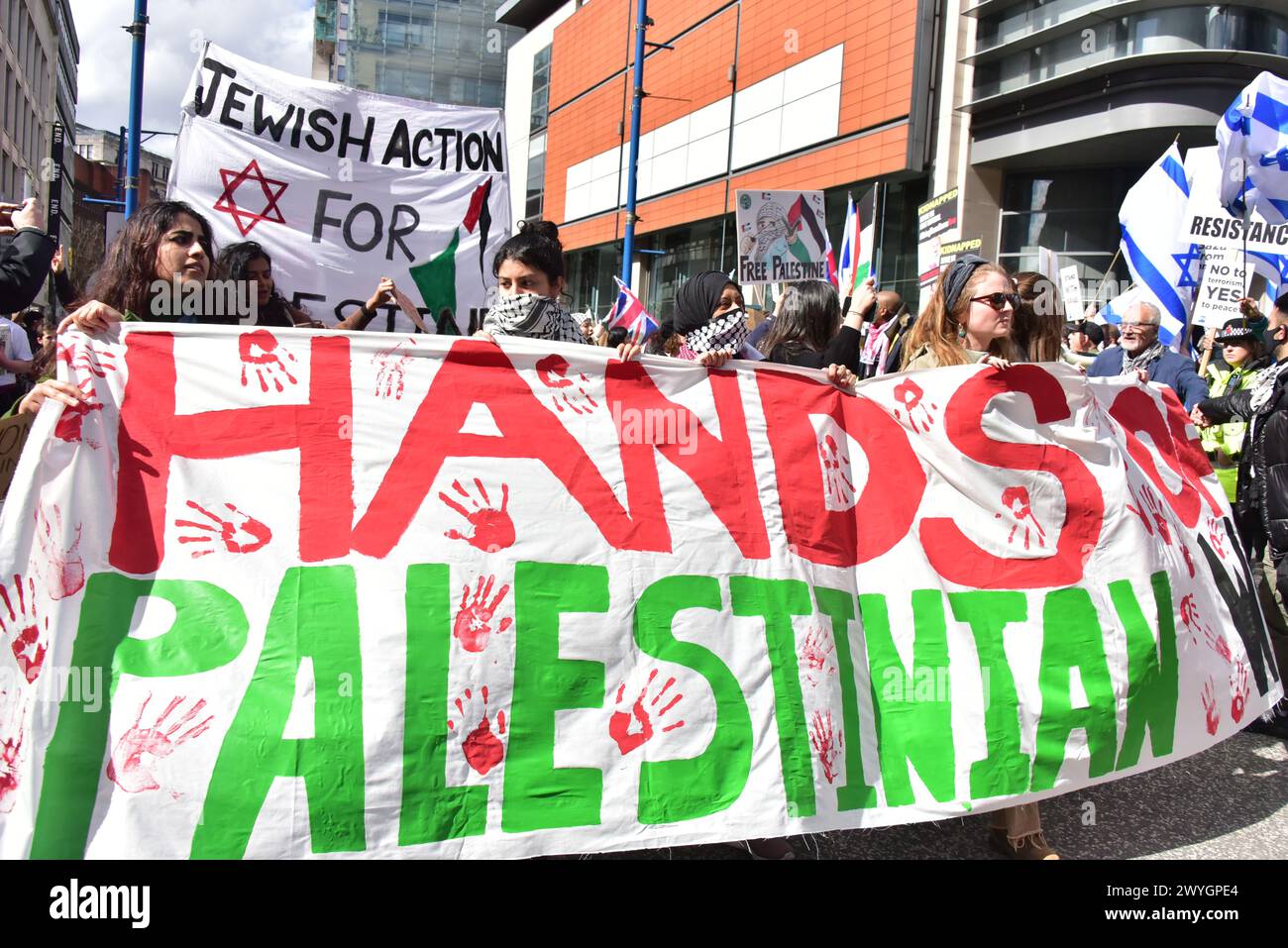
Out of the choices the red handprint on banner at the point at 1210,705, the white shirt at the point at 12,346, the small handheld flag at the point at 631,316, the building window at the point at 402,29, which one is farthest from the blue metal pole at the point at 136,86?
the building window at the point at 402,29

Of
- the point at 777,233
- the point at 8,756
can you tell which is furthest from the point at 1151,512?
the point at 777,233

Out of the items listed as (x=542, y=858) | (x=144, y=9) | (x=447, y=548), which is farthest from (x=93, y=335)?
(x=144, y=9)

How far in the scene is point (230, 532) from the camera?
2588 millimetres

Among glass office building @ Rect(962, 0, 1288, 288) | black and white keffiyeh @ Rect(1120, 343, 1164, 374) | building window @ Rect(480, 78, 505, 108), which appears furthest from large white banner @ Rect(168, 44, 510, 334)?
building window @ Rect(480, 78, 505, 108)

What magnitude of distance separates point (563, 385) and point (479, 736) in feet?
3.66

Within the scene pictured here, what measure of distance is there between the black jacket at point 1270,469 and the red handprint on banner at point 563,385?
3.23 metres

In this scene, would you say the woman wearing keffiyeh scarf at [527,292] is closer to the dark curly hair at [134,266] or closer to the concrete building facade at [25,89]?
the dark curly hair at [134,266]

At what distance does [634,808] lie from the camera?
261cm

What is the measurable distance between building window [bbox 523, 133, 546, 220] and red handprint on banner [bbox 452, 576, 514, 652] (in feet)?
137

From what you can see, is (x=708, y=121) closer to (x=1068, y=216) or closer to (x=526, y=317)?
(x=1068, y=216)

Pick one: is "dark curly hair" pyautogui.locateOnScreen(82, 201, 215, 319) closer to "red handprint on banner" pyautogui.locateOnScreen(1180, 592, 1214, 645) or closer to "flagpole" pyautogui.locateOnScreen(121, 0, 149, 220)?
"red handprint on banner" pyautogui.locateOnScreen(1180, 592, 1214, 645)

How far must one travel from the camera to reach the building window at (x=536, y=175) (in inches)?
1703

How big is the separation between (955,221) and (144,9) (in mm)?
7099
